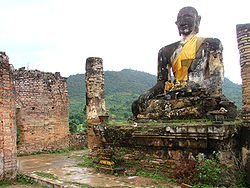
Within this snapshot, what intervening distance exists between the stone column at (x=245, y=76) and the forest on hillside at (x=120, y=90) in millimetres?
18148

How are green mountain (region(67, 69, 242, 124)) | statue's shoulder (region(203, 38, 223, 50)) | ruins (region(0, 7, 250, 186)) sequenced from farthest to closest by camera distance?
1. green mountain (region(67, 69, 242, 124))
2. statue's shoulder (region(203, 38, 223, 50))
3. ruins (region(0, 7, 250, 186))

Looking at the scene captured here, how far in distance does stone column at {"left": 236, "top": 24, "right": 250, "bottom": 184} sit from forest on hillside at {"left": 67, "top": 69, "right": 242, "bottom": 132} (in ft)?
59.5

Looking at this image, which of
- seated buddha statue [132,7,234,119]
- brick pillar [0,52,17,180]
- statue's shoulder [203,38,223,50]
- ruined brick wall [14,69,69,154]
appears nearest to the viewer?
brick pillar [0,52,17,180]

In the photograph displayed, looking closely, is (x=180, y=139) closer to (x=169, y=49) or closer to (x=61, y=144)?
(x=169, y=49)

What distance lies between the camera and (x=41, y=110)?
13.1 metres

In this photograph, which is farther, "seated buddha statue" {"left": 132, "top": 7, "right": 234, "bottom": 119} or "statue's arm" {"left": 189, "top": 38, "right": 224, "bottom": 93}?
"statue's arm" {"left": 189, "top": 38, "right": 224, "bottom": 93}

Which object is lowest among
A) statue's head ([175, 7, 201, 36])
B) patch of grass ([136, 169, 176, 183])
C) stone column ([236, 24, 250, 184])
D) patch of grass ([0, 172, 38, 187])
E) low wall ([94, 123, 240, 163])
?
patch of grass ([0, 172, 38, 187])

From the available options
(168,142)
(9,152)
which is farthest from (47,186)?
(168,142)

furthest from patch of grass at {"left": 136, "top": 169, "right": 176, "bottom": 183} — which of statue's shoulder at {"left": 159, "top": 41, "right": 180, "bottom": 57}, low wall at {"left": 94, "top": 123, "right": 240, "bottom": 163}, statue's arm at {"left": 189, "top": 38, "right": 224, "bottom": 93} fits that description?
statue's shoulder at {"left": 159, "top": 41, "right": 180, "bottom": 57}

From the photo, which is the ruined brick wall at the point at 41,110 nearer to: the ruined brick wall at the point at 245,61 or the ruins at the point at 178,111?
the ruins at the point at 178,111

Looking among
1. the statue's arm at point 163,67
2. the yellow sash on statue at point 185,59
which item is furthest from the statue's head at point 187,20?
the statue's arm at point 163,67

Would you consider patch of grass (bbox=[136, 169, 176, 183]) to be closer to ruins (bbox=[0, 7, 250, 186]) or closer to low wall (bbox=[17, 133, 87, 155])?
ruins (bbox=[0, 7, 250, 186])

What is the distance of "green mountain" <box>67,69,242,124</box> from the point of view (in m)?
27.5

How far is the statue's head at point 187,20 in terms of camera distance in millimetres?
8156
